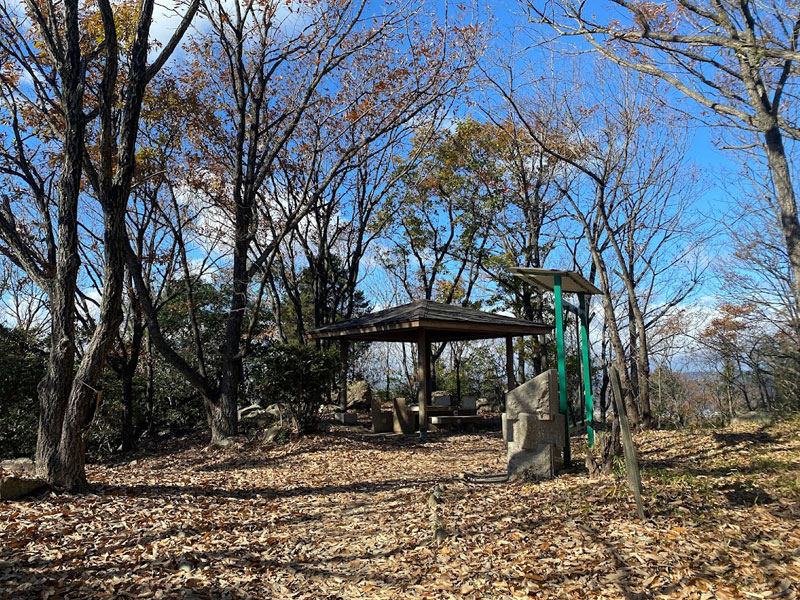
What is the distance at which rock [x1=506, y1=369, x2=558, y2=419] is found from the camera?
6.24 metres

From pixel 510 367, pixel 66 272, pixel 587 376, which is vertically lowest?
pixel 587 376

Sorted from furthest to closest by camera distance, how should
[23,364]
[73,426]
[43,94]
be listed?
[23,364], [43,94], [73,426]

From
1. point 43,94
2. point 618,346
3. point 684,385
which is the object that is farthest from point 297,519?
point 684,385

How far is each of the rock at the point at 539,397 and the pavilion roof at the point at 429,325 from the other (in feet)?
15.8

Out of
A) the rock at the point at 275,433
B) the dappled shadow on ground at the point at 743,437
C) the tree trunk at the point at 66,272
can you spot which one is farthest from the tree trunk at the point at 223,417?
the dappled shadow on ground at the point at 743,437

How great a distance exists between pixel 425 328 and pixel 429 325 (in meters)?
0.43

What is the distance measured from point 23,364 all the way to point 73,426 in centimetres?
497

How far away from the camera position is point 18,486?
527 centimetres

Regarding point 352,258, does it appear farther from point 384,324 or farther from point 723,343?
point 723,343

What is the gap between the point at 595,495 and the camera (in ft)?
16.7

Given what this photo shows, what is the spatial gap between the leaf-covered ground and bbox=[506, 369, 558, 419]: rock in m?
0.75

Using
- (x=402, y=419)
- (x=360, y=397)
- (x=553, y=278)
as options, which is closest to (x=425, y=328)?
(x=402, y=419)

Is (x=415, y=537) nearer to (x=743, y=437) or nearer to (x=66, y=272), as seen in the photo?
(x=66, y=272)

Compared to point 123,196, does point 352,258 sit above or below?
above
